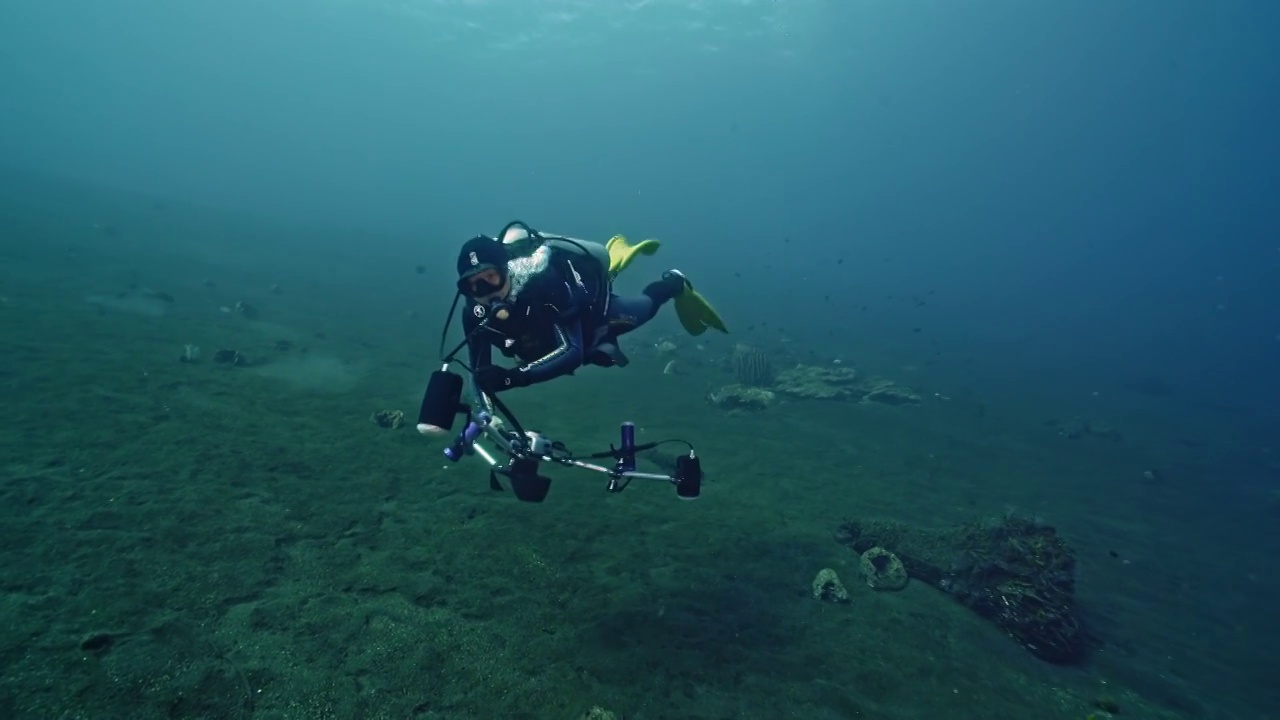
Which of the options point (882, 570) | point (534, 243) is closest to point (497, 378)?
point (534, 243)

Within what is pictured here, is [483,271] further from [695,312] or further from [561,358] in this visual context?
[695,312]

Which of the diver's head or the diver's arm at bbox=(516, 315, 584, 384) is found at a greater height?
the diver's head

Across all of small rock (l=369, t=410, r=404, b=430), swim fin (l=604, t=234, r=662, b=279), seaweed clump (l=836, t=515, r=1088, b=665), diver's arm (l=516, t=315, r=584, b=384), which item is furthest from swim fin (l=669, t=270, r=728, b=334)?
small rock (l=369, t=410, r=404, b=430)

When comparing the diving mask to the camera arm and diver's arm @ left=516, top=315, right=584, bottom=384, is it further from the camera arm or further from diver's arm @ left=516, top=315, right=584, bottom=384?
the camera arm

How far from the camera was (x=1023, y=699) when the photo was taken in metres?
5.13

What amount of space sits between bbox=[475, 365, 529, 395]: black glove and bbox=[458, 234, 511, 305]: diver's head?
0.75 m

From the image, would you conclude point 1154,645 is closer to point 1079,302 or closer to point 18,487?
point 18,487

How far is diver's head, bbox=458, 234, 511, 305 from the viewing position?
4.44 metres

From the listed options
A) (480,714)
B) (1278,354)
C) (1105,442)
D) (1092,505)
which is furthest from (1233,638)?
(1278,354)

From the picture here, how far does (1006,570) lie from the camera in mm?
6945

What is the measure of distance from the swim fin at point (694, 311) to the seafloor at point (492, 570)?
290 centimetres

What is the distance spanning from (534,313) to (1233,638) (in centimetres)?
1078

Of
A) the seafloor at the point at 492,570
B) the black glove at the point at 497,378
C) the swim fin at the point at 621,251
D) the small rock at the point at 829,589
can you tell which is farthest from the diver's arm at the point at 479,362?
the small rock at the point at 829,589

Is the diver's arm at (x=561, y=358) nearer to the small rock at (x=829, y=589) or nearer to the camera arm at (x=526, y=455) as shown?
the camera arm at (x=526, y=455)
